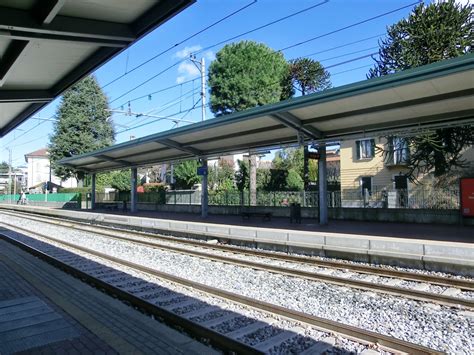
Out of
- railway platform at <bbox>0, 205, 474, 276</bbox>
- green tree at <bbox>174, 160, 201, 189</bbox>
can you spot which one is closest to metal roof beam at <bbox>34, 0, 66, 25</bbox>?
railway platform at <bbox>0, 205, 474, 276</bbox>

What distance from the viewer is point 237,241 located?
15.9m

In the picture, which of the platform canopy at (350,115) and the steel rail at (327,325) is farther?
the platform canopy at (350,115)

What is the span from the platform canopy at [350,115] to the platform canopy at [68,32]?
7.79 m

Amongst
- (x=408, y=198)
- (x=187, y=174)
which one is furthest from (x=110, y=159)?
(x=408, y=198)

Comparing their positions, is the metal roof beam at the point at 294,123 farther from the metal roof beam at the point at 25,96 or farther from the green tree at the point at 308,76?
the green tree at the point at 308,76

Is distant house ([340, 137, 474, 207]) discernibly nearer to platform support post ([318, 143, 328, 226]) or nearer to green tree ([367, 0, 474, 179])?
green tree ([367, 0, 474, 179])

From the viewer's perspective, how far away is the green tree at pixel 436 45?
2228cm

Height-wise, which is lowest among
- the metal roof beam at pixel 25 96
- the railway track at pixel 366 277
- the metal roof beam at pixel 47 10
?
the railway track at pixel 366 277

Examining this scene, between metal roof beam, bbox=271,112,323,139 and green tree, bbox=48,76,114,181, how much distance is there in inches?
1764

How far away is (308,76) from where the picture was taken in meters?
40.2

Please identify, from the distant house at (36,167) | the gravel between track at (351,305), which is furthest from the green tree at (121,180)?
the distant house at (36,167)

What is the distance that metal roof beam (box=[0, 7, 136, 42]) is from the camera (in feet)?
17.8

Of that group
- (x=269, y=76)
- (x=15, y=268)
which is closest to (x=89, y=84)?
(x=269, y=76)

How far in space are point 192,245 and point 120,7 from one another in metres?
11.0
